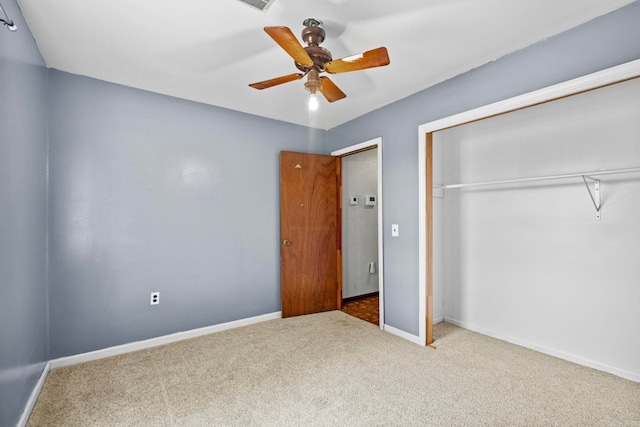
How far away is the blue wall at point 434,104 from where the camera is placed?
1833 mm

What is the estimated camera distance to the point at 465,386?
2131 mm

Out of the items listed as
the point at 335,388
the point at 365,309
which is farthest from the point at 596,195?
the point at 365,309

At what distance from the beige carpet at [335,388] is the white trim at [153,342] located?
0.08m

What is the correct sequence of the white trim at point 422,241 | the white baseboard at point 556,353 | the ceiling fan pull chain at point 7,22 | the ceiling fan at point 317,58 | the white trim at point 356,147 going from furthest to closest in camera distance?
Answer: the white trim at point 356,147 → the white trim at point 422,241 → the white baseboard at point 556,353 → the ceiling fan at point 317,58 → the ceiling fan pull chain at point 7,22

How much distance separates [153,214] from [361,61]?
238 cm

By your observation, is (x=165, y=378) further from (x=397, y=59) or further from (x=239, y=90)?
(x=397, y=59)

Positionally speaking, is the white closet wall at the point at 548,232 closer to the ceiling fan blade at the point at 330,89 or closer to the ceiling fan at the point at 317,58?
the ceiling fan blade at the point at 330,89

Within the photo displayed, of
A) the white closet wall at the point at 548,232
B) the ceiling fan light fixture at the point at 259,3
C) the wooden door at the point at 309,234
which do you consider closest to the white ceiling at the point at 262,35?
the ceiling fan light fixture at the point at 259,3

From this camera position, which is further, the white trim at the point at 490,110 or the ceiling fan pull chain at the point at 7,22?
the white trim at the point at 490,110

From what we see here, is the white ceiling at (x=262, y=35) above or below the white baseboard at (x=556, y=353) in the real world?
above

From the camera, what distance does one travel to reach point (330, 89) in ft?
7.22

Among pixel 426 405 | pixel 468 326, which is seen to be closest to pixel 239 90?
pixel 426 405

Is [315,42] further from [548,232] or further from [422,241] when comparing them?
[548,232]

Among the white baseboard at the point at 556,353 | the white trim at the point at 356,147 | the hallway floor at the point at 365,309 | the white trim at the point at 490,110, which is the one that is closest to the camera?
the white trim at the point at 490,110
